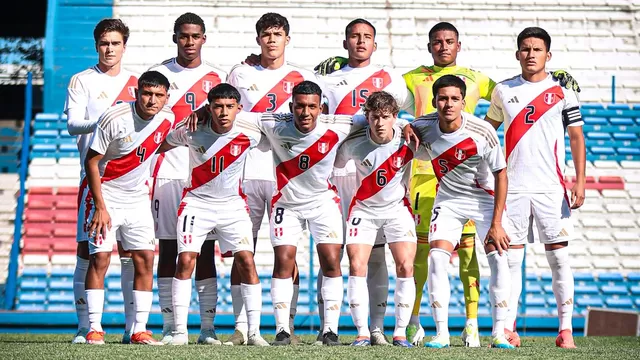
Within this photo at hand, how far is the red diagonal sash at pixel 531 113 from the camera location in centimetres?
734

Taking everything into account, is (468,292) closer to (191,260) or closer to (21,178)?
(191,260)

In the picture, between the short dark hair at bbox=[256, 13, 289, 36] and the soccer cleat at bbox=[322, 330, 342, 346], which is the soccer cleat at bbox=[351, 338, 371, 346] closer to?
the soccer cleat at bbox=[322, 330, 342, 346]

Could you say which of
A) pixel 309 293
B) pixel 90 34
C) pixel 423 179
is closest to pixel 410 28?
pixel 90 34

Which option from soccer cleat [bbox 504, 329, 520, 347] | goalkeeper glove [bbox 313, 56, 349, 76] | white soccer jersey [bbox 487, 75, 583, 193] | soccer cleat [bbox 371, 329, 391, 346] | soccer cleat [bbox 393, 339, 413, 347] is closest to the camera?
soccer cleat [bbox 393, 339, 413, 347]

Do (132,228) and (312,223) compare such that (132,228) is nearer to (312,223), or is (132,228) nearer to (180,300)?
(180,300)

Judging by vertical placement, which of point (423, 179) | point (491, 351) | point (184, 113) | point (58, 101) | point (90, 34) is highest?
point (90, 34)

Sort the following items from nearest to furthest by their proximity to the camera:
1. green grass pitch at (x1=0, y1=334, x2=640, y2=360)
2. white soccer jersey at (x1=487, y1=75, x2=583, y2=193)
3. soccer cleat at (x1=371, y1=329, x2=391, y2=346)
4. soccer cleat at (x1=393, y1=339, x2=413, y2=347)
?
1. green grass pitch at (x1=0, y1=334, x2=640, y2=360)
2. soccer cleat at (x1=393, y1=339, x2=413, y2=347)
3. soccer cleat at (x1=371, y1=329, x2=391, y2=346)
4. white soccer jersey at (x1=487, y1=75, x2=583, y2=193)

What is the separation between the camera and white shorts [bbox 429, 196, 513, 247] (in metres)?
6.86

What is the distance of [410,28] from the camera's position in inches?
645

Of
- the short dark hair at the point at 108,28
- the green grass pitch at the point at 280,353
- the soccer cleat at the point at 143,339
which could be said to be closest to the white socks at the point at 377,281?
the green grass pitch at the point at 280,353

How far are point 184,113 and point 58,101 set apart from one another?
24.8 ft

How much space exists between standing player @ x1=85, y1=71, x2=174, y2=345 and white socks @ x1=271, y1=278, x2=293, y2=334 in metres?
0.86

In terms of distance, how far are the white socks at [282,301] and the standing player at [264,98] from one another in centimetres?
44

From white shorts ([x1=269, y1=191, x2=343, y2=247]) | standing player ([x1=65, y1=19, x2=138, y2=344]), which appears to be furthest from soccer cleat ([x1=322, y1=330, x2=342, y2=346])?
standing player ([x1=65, y1=19, x2=138, y2=344])
